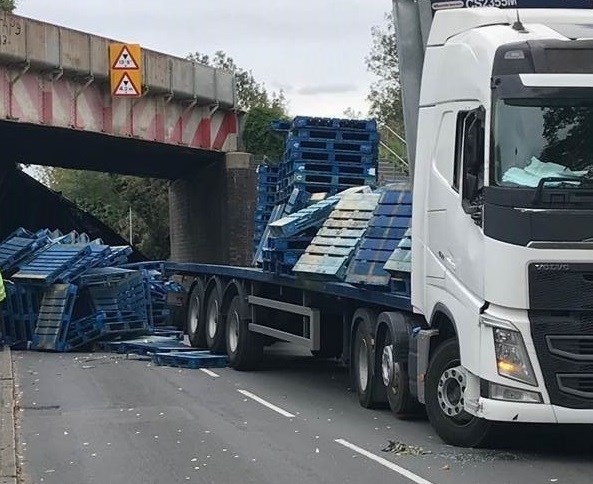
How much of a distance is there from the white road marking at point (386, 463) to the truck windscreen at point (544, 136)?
2343 mm

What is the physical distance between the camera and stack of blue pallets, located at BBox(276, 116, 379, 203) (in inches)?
603

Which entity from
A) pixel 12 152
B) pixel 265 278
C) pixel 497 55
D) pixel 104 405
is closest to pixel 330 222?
pixel 265 278

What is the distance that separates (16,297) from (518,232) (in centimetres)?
1354

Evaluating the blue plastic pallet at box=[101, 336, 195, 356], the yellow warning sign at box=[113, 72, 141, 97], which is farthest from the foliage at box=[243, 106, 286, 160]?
the blue plastic pallet at box=[101, 336, 195, 356]

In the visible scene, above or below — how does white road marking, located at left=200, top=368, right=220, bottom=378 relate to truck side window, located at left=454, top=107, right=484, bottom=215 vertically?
below

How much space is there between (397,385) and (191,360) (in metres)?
6.47

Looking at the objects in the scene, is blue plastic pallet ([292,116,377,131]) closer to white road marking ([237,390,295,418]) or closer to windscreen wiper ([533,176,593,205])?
white road marking ([237,390,295,418])

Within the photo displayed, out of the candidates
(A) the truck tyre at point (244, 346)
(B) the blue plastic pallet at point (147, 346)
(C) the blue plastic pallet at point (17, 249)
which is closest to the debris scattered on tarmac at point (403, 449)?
(A) the truck tyre at point (244, 346)

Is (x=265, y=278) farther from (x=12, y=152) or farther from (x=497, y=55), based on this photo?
(x=12, y=152)

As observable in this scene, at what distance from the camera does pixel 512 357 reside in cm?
840

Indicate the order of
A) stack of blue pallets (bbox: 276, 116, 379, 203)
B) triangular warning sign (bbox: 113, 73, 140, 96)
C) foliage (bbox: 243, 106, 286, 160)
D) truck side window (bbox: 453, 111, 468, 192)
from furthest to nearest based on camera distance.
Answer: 1. foliage (bbox: 243, 106, 286, 160)
2. triangular warning sign (bbox: 113, 73, 140, 96)
3. stack of blue pallets (bbox: 276, 116, 379, 203)
4. truck side window (bbox: 453, 111, 468, 192)

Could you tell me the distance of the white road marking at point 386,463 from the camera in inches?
321

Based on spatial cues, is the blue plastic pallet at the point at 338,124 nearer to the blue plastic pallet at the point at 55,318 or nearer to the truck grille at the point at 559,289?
the blue plastic pallet at the point at 55,318

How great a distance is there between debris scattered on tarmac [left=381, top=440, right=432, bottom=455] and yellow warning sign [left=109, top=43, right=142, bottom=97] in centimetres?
1857
